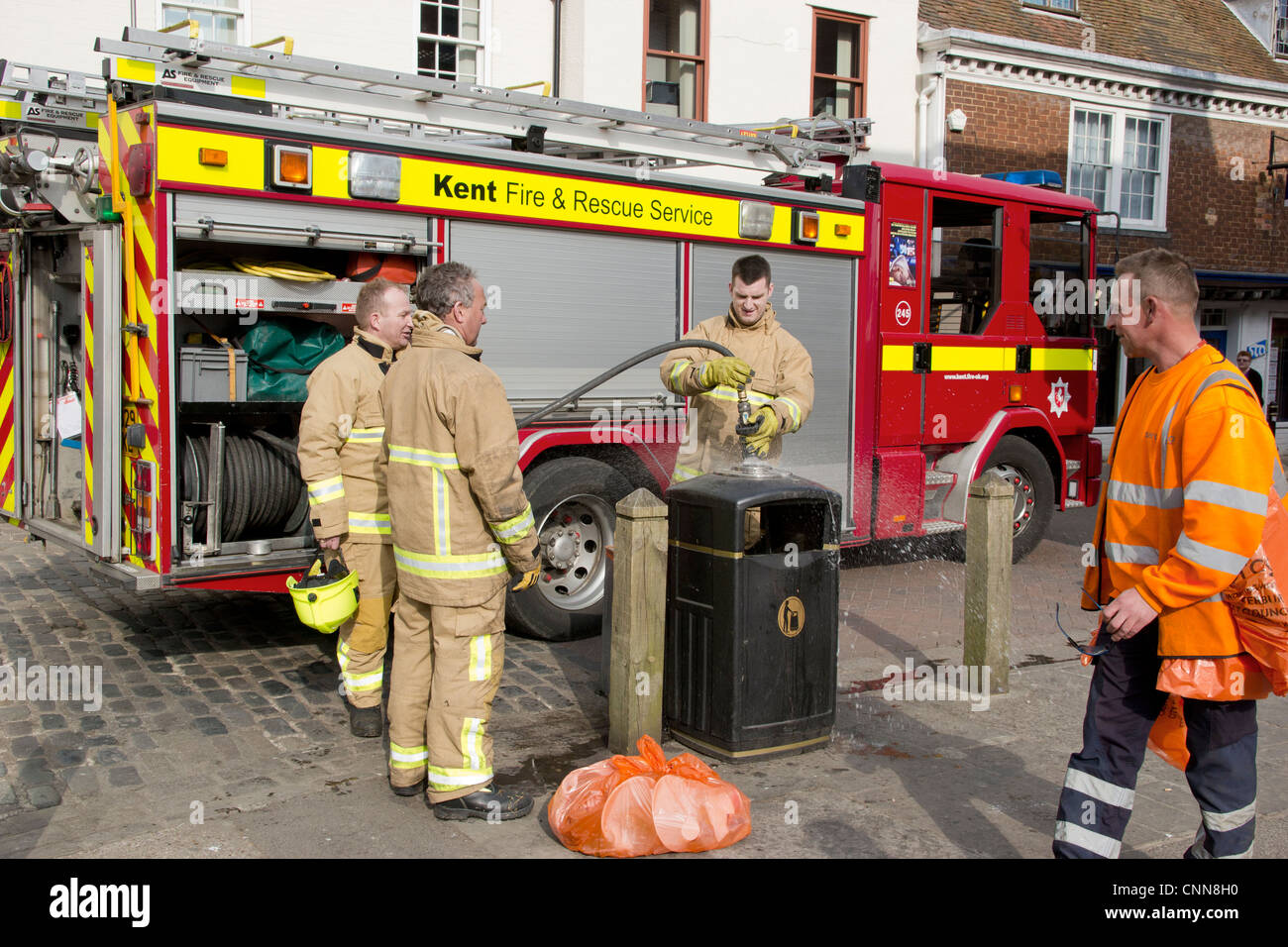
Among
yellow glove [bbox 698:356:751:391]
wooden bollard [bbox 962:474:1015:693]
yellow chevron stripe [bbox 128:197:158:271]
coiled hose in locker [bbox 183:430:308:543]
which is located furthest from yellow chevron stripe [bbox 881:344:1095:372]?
yellow chevron stripe [bbox 128:197:158:271]

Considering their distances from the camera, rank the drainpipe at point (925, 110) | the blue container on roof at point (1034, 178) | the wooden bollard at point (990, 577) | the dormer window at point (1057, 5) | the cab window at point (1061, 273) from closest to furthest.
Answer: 1. the wooden bollard at point (990, 577)
2. the cab window at point (1061, 273)
3. the blue container on roof at point (1034, 178)
4. the drainpipe at point (925, 110)
5. the dormer window at point (1057, 5)

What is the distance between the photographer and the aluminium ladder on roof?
534 centimetres

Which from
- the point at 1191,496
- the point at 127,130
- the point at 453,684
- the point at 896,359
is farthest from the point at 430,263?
the point at 1191,496

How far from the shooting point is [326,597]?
467 cm

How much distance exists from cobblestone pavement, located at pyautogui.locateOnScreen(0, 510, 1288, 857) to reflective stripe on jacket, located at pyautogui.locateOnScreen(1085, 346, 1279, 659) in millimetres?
1233

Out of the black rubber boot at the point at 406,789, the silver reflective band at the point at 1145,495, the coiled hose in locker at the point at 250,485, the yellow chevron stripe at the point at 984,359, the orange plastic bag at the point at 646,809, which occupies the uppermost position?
the yellow chevron stripe at the point at 984,359

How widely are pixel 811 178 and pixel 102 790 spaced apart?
5.40 meters

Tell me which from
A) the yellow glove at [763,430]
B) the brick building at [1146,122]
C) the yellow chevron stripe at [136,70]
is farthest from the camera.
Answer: the brick building at [1146,122]

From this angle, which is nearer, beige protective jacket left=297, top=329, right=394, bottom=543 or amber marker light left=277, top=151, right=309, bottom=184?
beige protective jacket left=297, top=329, right=394, bottom=543

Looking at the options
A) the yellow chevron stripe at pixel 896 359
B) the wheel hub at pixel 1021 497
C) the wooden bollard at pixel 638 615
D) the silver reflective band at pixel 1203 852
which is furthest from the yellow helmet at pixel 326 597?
the wheel hub at pixel 1021 497

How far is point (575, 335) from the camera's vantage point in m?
6.49

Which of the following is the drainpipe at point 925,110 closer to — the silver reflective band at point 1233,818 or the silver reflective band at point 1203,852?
the silver reflective band at point 1203,852

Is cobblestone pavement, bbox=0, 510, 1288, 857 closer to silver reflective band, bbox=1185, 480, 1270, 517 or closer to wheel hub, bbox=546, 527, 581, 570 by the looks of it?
wheel hub, bbox=546, 527, 581, 570

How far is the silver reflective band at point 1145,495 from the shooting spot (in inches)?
123
